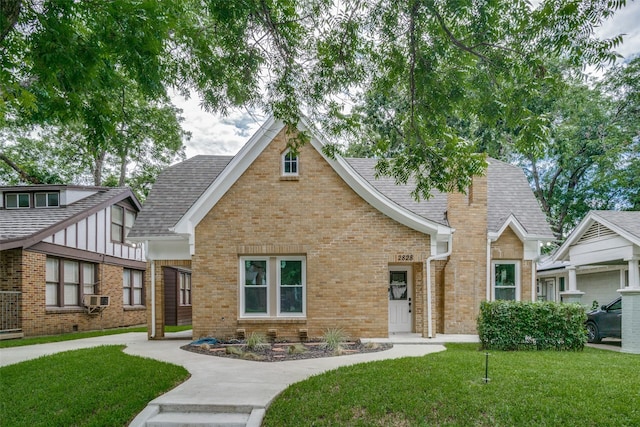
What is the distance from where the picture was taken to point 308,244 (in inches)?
504

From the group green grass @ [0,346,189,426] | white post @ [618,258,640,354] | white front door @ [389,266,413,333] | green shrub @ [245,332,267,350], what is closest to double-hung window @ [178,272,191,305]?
green shrub @ [245,332,267,350]

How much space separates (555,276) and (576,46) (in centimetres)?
2132

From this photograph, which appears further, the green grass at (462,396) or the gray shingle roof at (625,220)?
the gray shingle roof at (625,220)

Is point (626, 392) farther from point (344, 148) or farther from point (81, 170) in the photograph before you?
point (81, 170)

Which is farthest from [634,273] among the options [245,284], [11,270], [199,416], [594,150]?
[11,270]

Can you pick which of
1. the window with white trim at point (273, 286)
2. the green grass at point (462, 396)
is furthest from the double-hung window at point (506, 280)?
the window with white trim at point (273, 286)

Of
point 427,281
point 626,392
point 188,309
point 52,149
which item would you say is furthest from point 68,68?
point 52,149

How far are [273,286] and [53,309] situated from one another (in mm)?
8974

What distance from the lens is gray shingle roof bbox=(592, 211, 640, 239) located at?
14.4m

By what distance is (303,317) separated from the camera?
12672 millimetres

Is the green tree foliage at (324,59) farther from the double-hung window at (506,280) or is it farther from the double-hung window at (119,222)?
the double-hung window at (119,222)

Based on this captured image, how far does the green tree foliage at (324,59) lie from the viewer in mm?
5715

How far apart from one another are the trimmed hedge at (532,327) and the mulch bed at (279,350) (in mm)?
2439

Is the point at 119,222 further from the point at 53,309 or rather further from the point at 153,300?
the point at 153,300
